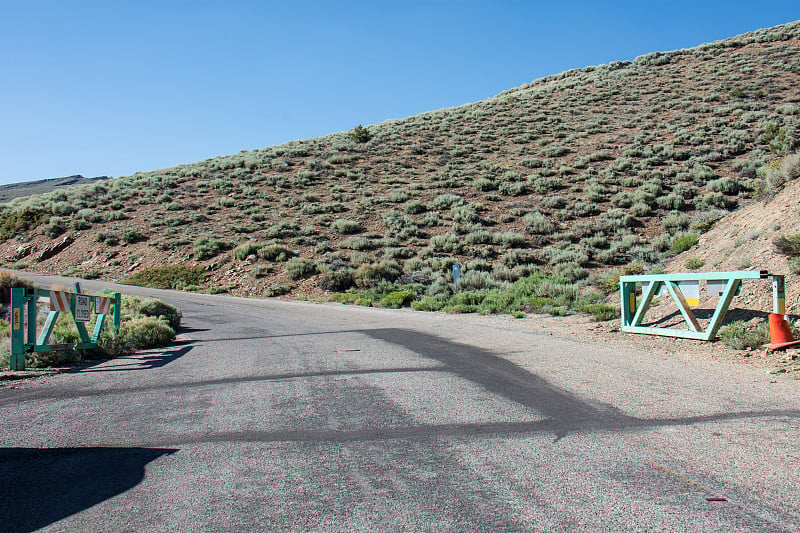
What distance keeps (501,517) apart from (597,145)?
43495 mm

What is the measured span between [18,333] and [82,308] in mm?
1228

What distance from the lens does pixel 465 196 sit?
36406 mm

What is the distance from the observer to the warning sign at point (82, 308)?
9.72 m

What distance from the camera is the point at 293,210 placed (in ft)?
124

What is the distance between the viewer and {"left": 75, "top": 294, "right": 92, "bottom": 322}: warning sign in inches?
383

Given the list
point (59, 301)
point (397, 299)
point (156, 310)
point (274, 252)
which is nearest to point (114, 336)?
point (59, 301)

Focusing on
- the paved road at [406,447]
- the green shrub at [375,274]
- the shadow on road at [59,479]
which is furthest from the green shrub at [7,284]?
the shadow on road at [59,479]

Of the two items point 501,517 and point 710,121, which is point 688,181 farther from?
point 501,517

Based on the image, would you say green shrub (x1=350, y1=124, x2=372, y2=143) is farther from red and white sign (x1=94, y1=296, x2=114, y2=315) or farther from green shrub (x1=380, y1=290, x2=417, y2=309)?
red and white sign (x1=94, y1=296, x2=114, y2=315)

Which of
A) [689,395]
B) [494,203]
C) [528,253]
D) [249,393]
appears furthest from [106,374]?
[494,203]

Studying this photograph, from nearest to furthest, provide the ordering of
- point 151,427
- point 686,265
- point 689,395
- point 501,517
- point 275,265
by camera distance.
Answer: point 501,517 < point 151,427 < point 689,395 < point 686,265 < point 275,265

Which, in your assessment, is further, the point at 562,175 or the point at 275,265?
the point at 562,175

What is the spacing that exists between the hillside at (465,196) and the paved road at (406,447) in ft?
26.5

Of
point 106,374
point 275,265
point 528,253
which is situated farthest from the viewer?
point 275,265
